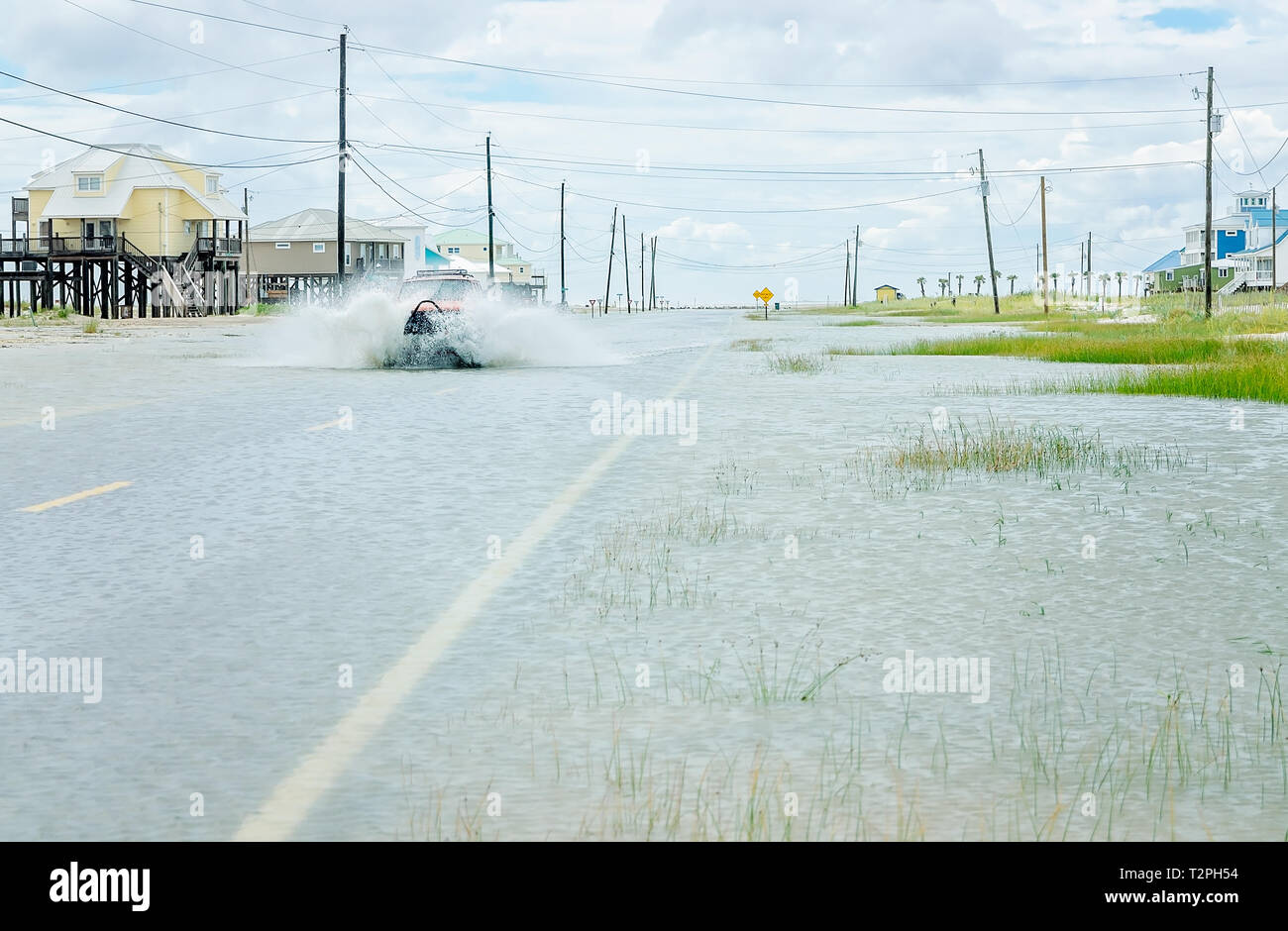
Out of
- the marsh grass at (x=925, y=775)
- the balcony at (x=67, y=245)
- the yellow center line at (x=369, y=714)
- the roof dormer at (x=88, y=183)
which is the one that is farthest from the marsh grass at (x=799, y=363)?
the roof dormer at (x=88, y=183)

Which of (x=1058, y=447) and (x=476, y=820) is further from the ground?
(x=1058, y=447)

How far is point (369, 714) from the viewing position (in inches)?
249

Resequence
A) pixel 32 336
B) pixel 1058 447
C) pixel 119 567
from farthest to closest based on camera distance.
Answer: pixel 32 336 → pixel 1058 447 → pixel 119 567

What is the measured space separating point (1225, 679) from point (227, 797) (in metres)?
3.95

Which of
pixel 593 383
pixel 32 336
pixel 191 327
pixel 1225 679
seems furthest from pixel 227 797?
pixel 191 327

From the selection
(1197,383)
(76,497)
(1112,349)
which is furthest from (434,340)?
(76,497)

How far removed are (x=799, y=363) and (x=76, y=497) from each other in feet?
75.6

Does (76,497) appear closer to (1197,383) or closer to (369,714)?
(369,714)

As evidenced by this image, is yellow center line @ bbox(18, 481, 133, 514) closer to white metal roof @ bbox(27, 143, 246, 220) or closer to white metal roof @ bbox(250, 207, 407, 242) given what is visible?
white metal roof @ bbox(27, 143, 246, 220)

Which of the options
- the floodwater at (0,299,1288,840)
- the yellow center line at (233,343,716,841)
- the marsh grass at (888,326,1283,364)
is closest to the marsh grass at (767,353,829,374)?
the marsh grass at (888,326,1283,364)

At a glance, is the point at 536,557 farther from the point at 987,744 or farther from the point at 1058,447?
the point at 1058,447

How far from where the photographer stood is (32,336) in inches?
2109

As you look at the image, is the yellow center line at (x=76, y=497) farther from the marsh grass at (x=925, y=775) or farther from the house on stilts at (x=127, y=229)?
the house on stilts at (x=127, y=229)
